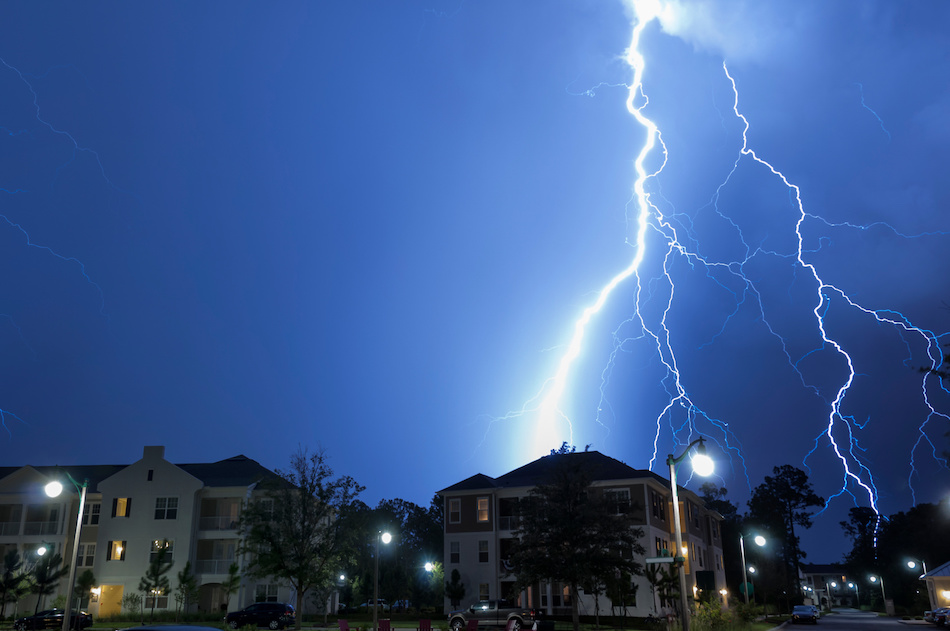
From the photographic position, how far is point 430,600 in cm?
5097

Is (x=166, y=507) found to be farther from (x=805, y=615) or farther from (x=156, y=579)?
(x=805, y=615)

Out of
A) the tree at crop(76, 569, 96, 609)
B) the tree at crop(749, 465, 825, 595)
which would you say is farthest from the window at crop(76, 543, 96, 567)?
the tree at crop(749, 465, 825, 595)

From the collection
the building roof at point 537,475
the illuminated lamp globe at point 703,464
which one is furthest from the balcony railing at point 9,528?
the illuminated lamp globe at point 703,464

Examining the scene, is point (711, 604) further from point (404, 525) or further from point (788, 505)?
point (788, 505)

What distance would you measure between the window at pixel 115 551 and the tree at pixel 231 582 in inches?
275

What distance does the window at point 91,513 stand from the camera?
45656 mm

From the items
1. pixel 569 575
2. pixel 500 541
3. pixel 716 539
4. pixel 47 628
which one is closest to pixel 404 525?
pixel 716 539

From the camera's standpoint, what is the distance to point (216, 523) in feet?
146

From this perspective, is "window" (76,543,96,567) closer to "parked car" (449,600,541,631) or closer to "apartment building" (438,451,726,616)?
"apartment building" (438,451,726,616)

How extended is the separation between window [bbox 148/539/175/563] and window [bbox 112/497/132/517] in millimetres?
2814

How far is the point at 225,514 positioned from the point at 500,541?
17.9m

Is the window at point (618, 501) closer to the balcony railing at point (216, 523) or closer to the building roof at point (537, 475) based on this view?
the building roof at point (537, 475)

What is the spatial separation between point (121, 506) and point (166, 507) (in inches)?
124

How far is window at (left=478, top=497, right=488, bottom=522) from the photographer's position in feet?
153
